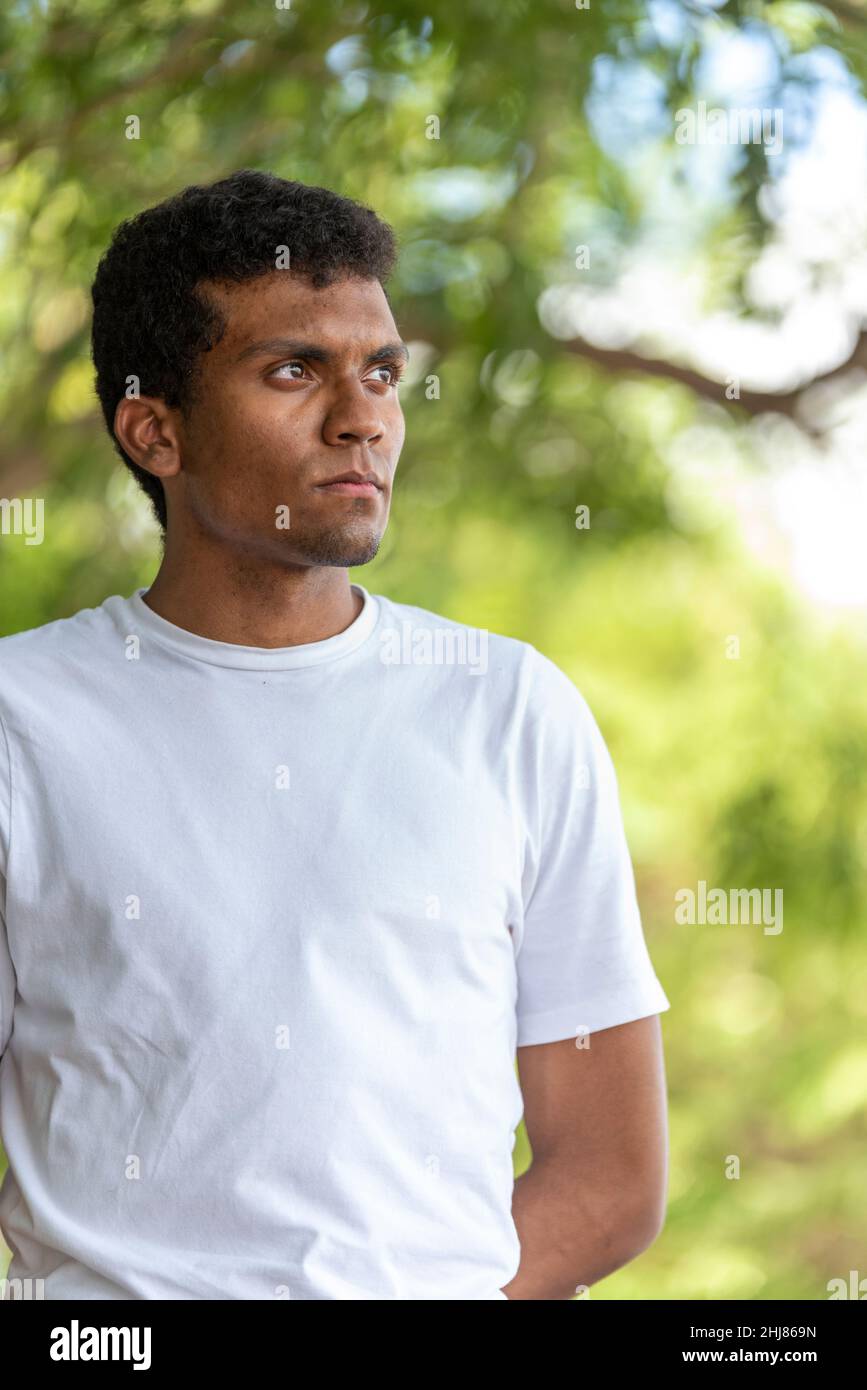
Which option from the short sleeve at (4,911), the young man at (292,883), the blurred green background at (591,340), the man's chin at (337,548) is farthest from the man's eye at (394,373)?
the blurred green background at (591,340)

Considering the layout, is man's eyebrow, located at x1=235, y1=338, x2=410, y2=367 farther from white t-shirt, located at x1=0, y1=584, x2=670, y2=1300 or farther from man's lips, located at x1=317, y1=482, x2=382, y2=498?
white t-shirt, located at x1=0, y1=584, x2=670, y2=1300

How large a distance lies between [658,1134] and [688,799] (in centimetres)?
210

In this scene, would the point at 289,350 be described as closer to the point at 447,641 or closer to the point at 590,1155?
the point at 447,641

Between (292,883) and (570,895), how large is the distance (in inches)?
8.1

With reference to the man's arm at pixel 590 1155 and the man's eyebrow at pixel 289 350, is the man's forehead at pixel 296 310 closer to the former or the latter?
the man's eyebrow at pixel 289 350

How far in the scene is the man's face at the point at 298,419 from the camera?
0.98 metres

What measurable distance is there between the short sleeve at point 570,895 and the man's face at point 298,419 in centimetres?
18

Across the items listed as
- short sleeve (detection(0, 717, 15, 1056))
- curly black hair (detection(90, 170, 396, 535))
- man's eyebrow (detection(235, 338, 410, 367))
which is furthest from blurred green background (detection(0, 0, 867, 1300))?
short sleeve (detection(0, 717, 15, 1056))

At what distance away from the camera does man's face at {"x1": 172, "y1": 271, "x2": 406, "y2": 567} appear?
977 mm

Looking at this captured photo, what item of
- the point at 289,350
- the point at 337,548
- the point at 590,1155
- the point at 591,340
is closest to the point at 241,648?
the point at 337,548

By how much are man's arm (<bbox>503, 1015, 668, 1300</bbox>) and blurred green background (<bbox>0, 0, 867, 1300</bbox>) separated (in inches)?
57.4

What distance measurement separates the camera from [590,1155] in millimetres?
1061

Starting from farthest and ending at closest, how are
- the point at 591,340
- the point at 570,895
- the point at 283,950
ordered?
the point at 591,340 < the point at 570,895 < the point at 283,950
